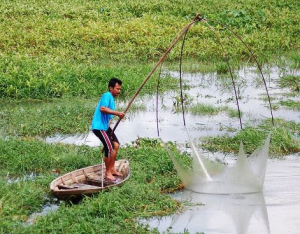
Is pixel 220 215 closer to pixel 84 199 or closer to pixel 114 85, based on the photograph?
pixel 84 199

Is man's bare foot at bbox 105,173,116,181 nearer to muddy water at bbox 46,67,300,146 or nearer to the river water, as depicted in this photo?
the river water

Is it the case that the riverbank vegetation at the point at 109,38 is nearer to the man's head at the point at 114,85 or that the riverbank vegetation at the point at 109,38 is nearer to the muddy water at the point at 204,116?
the muddy water at the point at 204,116

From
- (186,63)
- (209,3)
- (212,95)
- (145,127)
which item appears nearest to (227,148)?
(145,127)

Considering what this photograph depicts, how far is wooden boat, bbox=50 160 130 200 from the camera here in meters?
7.36

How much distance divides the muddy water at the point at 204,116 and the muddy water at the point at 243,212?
7.93ft

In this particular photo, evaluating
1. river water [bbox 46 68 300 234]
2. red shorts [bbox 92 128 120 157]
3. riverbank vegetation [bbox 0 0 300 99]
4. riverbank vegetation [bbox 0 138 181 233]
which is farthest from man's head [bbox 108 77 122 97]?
riverbank vegetation [bbox 0 0 300 99]

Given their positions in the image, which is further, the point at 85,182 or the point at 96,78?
the point at 96,78

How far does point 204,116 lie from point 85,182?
4249 mm

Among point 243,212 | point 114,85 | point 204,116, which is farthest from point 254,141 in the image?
point 114,85

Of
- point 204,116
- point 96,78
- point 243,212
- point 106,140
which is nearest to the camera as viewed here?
point 243,212

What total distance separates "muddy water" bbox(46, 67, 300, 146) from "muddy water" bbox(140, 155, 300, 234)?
242cm

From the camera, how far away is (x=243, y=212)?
7.57 meters

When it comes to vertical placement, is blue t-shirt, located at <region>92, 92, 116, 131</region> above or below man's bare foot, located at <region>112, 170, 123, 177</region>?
above

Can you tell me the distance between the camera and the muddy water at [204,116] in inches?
422
